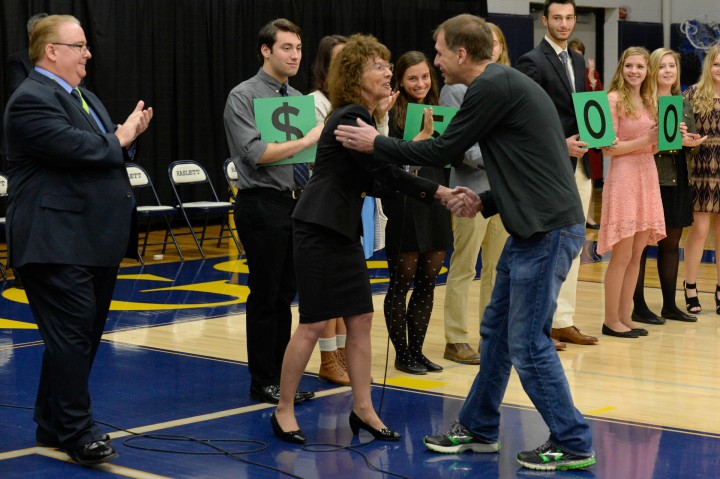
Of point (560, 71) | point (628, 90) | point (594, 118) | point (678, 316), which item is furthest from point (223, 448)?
point (678, 316)

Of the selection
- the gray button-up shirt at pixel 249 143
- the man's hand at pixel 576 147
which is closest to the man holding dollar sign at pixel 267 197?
the gray button-up shirt at pixel 249 143

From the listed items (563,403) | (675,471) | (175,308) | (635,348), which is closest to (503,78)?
(563,403)

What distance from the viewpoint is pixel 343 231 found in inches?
174

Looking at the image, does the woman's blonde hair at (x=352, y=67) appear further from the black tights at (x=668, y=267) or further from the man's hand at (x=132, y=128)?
the black tights at (x=668, y=267)

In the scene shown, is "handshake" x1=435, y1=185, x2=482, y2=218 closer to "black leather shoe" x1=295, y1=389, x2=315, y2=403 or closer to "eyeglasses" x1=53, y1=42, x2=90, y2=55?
"black leather shoe" x1=295, y1=389, x2=315, y2=403

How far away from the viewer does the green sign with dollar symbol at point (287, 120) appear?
5062 millimetres

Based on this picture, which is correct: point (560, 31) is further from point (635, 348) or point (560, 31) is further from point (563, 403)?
point (563, 403)

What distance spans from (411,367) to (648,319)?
2.15 metres

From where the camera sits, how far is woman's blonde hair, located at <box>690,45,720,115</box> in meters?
7.30

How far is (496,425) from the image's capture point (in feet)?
14.2

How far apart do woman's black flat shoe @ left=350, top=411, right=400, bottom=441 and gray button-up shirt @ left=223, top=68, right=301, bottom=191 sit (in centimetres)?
117

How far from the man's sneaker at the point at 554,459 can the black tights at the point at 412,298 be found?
175 cm

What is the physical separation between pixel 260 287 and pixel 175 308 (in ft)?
9.41

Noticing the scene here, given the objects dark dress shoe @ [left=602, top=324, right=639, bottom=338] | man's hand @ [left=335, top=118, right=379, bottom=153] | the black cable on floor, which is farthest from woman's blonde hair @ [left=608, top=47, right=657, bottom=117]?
the black cable on floor
